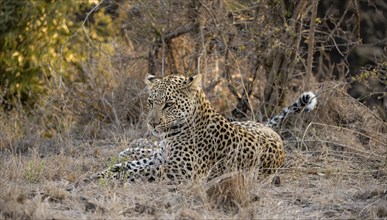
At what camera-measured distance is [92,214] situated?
21.2 feet

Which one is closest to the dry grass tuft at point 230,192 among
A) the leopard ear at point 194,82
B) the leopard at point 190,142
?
the leopard at point 190,142

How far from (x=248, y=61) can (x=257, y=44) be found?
29.7 inches

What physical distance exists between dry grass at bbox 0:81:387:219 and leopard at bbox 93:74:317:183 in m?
0.27

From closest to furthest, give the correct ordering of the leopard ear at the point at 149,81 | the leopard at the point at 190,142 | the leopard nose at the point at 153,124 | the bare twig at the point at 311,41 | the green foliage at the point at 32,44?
the leopard at the point at 190,142
the leopard nose at the point at 153,124
the leopard ear at the point at 149,81
the bare twig at the point at 311,41
the green foliage at the point at 32,44

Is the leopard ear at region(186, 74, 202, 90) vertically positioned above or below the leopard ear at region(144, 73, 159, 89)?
above

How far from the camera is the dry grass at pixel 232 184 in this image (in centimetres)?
665

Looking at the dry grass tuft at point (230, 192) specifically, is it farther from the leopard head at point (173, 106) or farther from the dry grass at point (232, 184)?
the leopard head at point (173, 106)

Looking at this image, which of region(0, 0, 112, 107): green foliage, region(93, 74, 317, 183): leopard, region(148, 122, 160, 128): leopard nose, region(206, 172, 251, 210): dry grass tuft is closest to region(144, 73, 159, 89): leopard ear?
region(93, 74, 317, 183): leopard

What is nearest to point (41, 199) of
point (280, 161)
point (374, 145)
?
point (280, 161)

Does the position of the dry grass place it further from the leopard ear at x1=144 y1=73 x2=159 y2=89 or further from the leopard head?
the leopard ear at x1=144 y1=73 x2=159 y2=89

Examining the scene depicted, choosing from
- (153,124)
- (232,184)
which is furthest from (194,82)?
(232,184)

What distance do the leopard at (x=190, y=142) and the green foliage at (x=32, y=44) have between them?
5.09m

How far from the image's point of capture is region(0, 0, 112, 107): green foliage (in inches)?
522

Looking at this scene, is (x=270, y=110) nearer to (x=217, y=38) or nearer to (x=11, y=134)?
(x=217, y=38)
